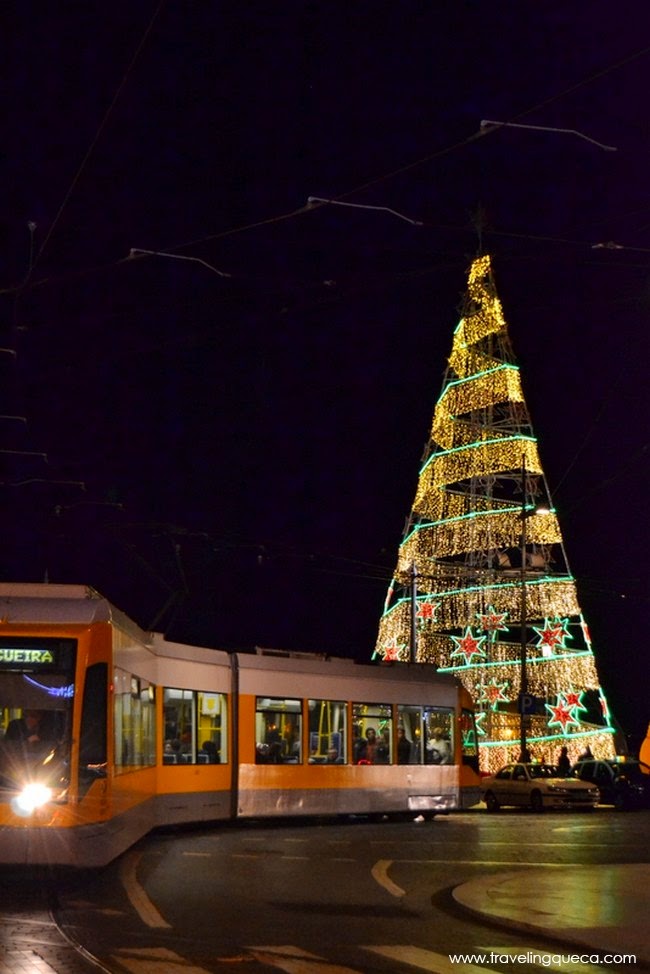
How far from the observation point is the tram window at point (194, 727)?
2330 cm

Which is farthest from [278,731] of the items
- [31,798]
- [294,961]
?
[294,961]

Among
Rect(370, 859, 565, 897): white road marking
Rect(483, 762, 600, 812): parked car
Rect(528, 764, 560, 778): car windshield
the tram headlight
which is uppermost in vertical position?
Rect(528, 764, 560, 778): car windshield

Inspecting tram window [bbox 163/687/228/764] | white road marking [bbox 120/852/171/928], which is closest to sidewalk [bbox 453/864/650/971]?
white road marking [bbox 120/852/171/928]

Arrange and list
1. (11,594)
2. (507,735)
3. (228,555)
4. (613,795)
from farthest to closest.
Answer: (228,555) < (507,735) < (613,795) < (11,594)

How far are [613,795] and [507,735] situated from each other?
12.2 metres

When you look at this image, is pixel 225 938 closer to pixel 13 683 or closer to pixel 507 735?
pixel 13 683

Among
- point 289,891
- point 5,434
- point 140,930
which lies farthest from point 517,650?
point 140,930

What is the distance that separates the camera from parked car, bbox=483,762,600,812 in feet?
123

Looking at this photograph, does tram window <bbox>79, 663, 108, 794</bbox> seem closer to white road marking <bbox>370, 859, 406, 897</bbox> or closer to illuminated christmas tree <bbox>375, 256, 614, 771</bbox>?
white road marking <bbox>370, 859, 406, 897</bbox>

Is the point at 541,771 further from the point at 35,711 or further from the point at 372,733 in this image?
the point at 35,711

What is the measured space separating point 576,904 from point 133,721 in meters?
6.36

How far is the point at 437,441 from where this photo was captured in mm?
55438

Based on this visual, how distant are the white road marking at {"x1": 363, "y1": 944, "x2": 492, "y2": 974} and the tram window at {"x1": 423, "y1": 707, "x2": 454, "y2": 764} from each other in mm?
19350

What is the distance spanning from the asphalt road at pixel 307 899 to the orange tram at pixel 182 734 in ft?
2.27
